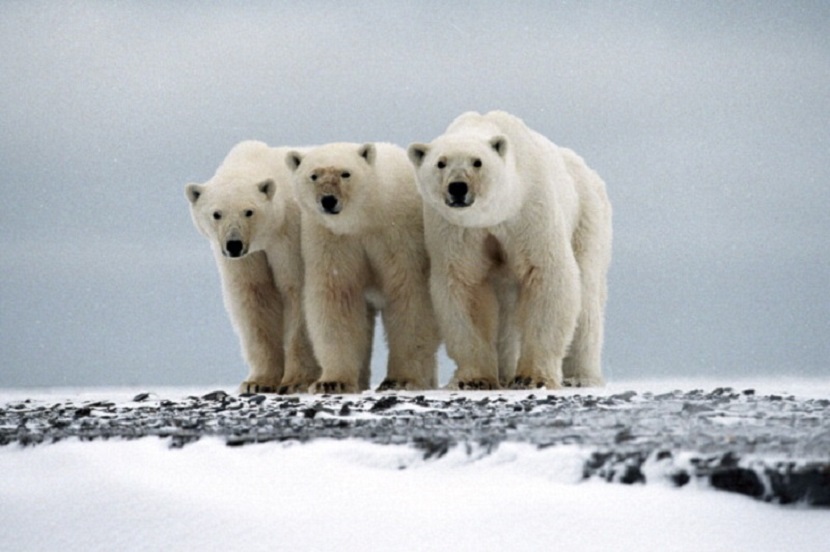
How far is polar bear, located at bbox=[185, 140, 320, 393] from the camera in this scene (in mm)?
10922

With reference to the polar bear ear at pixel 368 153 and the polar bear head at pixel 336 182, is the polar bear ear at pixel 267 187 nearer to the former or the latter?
the polar bear head at pixel 336 182

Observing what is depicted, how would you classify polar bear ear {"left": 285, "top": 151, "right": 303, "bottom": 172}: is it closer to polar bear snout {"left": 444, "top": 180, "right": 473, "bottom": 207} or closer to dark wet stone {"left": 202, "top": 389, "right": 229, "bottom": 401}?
polar bear snout {"left": 444, "top": 180, "right": 473, "bottom": 207}

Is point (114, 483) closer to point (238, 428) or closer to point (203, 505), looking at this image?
point (203, 505)

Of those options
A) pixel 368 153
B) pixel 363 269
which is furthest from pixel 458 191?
pixel 363 269

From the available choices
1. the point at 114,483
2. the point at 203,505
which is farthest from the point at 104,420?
the point at 203,505

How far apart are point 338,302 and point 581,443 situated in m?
4.97

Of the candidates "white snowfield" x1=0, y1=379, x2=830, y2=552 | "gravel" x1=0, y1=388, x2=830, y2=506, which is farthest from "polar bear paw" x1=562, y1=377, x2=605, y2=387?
"white snowfield" x1=0, y1=379, x2=830, y2=552

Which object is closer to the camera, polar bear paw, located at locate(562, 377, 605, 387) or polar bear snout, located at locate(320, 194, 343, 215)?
polar bear snout, located at locate(320, 194, 343, 215)

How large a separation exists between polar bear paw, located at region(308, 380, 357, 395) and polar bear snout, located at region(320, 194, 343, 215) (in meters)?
1.56

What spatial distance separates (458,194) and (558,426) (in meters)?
3.16

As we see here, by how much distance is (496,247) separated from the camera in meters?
10.6

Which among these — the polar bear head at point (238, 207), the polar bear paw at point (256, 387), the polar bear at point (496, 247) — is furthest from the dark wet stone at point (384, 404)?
the polar bear paw at point (256, 387)

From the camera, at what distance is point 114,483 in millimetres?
6172

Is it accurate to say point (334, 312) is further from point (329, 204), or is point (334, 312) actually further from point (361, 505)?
point (361, 505)
